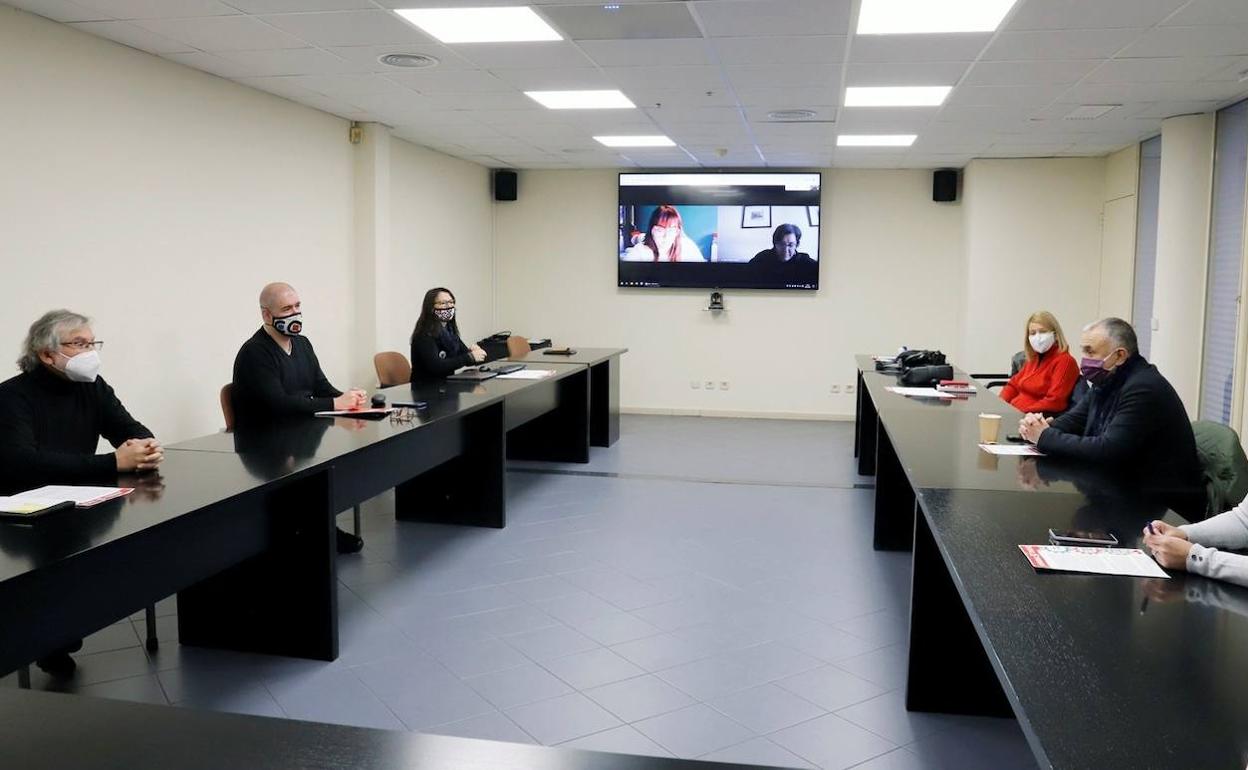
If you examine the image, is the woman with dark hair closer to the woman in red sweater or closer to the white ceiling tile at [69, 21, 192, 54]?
the white ceiling tile at [69, 21, 192, 54]

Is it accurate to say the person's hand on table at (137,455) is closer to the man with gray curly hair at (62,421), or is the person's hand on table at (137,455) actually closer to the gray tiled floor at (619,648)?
the man with gray curly hair at (62,421)

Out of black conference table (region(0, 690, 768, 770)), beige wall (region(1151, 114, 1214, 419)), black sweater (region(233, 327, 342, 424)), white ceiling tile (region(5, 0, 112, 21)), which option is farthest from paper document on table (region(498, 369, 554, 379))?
black conference table (region(0, 690, 768, 770))

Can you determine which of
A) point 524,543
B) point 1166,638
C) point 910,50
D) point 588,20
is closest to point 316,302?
point 524,543

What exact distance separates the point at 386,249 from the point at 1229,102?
594cm

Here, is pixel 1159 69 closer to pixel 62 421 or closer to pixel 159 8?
pixel 159 8

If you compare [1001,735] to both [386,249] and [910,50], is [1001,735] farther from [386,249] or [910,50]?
[386,249]

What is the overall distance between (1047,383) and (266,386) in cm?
401

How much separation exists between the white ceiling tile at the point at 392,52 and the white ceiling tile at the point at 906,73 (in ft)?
7.00

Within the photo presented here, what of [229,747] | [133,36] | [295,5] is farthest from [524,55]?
[229,747]

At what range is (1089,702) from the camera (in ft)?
4.65

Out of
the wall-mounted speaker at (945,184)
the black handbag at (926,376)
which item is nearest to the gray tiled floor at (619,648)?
the black handbag at (926,376)

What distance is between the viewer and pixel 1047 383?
16.6ft

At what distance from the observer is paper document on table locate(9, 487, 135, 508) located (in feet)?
8.05

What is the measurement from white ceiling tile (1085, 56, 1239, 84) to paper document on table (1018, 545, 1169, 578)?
360 centimetres
